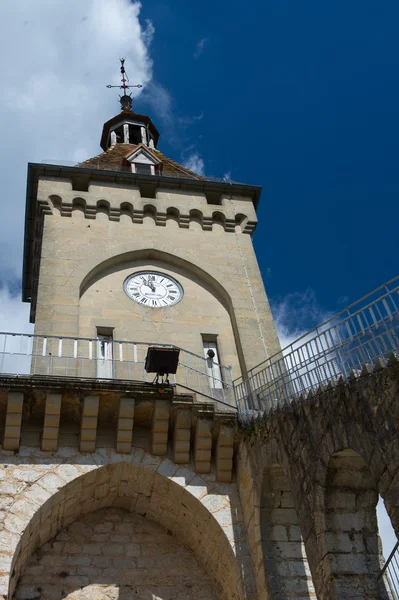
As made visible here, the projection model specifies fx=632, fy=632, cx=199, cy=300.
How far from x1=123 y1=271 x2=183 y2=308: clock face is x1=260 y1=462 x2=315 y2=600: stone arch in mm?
5343

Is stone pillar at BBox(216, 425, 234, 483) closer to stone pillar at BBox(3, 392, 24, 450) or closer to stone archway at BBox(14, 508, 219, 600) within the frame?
stone archway at BBox(14, 508, 219, 600)

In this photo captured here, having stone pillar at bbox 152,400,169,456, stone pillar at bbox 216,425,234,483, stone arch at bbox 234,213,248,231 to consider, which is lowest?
stone pillar at bbox 216,425,234,483

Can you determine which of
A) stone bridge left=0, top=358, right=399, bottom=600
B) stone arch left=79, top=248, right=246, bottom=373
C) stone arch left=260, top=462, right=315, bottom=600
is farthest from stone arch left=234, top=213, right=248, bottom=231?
stone arch left=260, top=462, right=315, bottom=600

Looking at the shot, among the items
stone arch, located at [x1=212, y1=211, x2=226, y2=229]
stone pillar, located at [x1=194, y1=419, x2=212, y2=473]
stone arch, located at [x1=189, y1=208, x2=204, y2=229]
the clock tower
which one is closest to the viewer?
stone pillar, located at [x1=194, y1=419, x2=212, y2=473]

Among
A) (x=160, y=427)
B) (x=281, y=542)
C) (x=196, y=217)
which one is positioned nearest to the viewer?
(x=281, y=542)

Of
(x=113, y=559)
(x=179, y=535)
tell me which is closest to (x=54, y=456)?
(x=113, y=559)

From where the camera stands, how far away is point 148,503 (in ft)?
37.5

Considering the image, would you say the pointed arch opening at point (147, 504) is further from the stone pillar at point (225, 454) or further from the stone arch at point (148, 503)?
the stone pillar at point (225, 454)

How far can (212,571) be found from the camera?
435 inches

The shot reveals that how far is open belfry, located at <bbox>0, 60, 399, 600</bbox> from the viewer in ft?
27.7

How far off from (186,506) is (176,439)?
1167 millimetres

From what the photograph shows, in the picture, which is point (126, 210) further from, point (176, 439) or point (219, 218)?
point (176, 439)

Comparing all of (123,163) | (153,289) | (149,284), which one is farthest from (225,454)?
(123,163)

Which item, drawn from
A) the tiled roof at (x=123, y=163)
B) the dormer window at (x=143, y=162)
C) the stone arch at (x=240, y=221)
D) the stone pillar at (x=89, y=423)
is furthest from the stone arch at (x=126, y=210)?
the stone pillar at (x=89, y=423)
